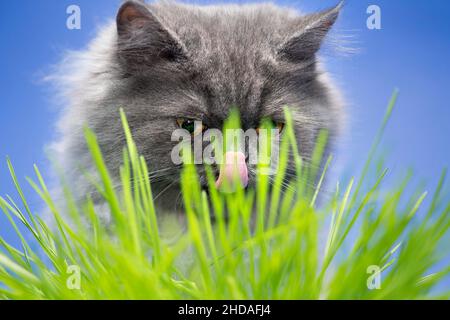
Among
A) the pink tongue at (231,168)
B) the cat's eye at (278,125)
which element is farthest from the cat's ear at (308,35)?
the pink tongue at (231,168)

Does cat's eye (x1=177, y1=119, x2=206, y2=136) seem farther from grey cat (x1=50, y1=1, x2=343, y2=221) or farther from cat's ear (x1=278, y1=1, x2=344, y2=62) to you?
cat's ear (x1=278, y1=1, x2=344, y2=62)

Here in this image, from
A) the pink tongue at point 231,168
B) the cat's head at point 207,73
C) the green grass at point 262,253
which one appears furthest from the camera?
the cat's head at point 207,73

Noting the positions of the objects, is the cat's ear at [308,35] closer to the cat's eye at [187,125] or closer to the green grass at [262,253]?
the cat's eye at [187,125]

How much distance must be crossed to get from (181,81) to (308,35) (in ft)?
0.96

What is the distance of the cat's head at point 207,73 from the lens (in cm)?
103

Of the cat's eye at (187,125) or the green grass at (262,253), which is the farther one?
the cat's eye at (187,125)

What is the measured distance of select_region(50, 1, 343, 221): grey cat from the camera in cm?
104

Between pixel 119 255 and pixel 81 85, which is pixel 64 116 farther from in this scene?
pixel 119 255

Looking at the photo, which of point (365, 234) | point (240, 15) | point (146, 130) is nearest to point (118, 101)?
point (146, 130)

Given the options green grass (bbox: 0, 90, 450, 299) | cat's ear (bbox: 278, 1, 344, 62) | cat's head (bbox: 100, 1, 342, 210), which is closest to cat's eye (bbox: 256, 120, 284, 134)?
cat's head (bbox: 100, 1, 342, 210)

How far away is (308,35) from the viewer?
1.14 meters

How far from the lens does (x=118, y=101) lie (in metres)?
1.10
